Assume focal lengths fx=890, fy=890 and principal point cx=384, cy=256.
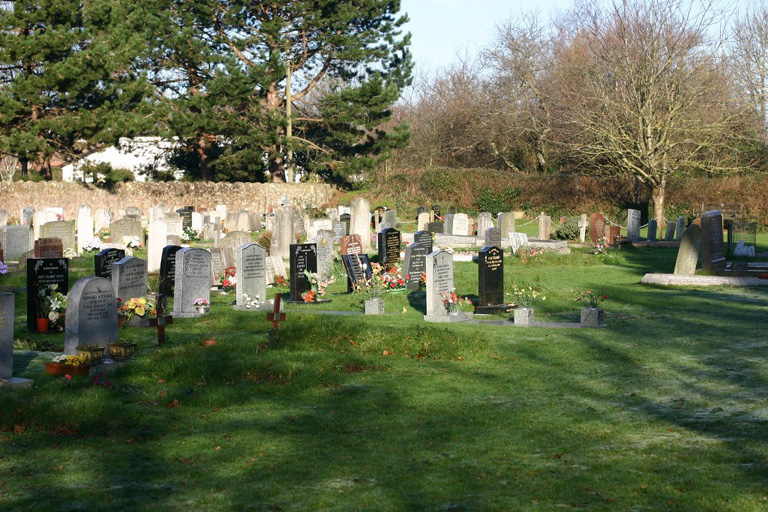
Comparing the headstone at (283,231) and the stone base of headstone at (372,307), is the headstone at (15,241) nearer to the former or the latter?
Result: the headstone at (283,231)

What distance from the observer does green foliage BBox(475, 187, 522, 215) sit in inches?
1927

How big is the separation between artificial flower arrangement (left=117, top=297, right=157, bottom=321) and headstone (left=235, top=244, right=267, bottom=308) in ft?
7.82

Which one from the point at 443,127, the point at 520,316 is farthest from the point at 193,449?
the point at 443,127

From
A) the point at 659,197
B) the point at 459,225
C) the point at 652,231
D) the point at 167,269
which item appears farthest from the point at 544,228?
the point at 167,269

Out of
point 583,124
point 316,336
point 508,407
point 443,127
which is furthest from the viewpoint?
point 443,127

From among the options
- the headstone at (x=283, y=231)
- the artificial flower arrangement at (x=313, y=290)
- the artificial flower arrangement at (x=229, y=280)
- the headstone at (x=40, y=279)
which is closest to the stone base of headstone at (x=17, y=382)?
the headstone at (x=40, y=279)

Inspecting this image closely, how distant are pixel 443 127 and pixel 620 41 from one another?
64.0ft

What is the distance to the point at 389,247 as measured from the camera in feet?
74.3

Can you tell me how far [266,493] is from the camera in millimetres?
6430

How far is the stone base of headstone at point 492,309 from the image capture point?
16047mm

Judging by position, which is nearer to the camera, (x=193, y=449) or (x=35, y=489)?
(x=35, y=489)

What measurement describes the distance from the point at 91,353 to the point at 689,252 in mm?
14262

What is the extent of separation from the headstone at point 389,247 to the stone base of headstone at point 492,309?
6.48 metres

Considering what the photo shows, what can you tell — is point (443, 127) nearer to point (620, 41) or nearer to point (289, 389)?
point (620, 41)
